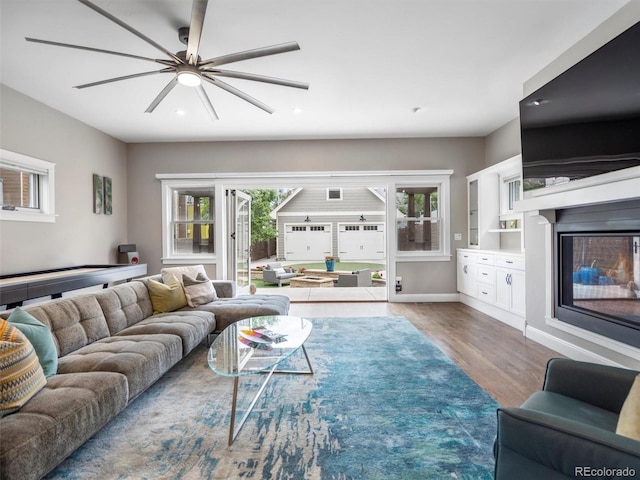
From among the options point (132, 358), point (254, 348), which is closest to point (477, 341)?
point (254, 348)

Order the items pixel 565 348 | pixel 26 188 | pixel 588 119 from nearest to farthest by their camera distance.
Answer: pixel 588 119, pixel 565 348, pixel 26 188

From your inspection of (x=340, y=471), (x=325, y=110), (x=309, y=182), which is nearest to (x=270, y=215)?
(x=309, y=182)

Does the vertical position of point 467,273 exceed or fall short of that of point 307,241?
it falls short

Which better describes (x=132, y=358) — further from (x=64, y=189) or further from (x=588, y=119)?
(x=588, y=119)

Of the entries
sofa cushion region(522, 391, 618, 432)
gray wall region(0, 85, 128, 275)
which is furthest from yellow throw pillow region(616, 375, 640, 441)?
gray wall region(0, 85, 128, 275)

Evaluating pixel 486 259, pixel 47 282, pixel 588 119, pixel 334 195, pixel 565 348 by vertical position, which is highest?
pixel 334 195

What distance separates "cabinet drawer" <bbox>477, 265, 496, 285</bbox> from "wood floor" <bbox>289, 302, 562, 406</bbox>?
501 millimetres

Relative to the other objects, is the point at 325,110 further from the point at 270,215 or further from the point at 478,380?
the point at 270,215

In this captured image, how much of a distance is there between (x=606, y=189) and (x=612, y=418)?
1.73 m

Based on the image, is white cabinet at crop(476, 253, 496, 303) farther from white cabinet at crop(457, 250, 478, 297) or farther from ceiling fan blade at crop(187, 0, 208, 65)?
ceiling fan blade at crop(187, 0, 208, 65)

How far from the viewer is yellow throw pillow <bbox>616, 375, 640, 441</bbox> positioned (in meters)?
1.03

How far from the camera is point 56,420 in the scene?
4.74 feet

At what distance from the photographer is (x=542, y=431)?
104cm

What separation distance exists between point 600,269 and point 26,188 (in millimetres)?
6150
